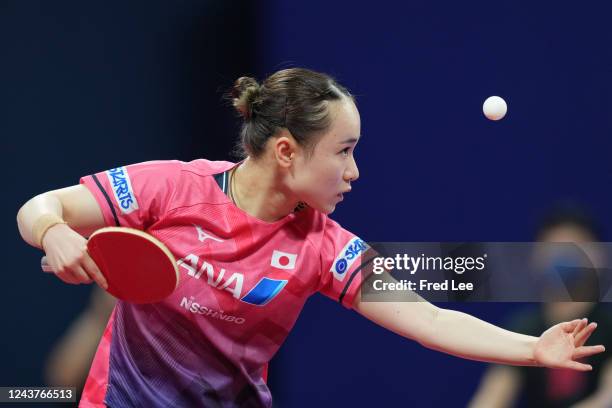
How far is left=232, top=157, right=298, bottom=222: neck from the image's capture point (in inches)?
105

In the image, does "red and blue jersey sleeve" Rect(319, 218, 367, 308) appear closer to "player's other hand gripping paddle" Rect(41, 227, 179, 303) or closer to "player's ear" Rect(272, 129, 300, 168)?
"player's ear" Rect(272, 129, 300, 168)

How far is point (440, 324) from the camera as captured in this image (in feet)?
8.67

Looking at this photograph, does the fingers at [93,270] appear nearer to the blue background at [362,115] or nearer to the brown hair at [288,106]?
the brown hair at [288,106]

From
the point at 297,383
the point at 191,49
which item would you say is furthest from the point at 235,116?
the point at 297,383

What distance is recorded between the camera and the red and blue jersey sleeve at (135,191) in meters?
2.55

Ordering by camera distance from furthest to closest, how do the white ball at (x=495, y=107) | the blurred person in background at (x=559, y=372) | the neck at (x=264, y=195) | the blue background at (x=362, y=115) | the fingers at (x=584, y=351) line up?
the blue background at (x=362, y=115)
the white ball at (x=495, y=107)
the blurred person in background at (x=559, y=372)
the neck at (x=264, y=195)
the fingers at (x=584, y=351)

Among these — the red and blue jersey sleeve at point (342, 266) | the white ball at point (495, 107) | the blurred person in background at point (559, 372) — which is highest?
the white ball at point (495, 107)

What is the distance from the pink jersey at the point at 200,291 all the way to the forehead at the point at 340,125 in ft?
0.91

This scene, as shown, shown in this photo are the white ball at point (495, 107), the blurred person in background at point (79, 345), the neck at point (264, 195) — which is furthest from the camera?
the blurred person in background at point (79, 345)

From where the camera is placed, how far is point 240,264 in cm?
262

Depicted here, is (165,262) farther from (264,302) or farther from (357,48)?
(357,48)

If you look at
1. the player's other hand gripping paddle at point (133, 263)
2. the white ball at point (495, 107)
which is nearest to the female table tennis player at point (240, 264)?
the player's other hand gripping paddle at point (133, 263)

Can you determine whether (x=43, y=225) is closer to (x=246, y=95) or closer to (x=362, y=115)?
(x=246, y=95)

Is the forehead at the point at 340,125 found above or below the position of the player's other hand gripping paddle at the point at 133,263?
above
